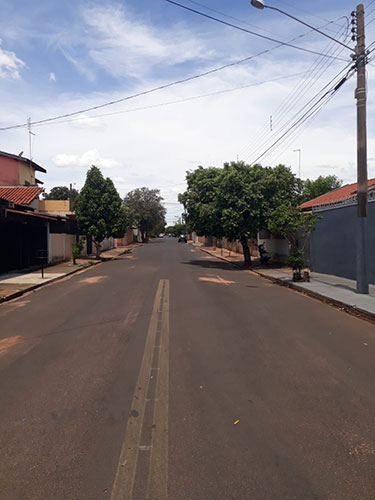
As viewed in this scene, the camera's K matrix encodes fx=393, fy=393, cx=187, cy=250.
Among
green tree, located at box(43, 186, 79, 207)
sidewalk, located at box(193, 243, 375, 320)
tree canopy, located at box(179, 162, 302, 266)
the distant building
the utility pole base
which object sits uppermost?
green tree, located at box(43, 186, 79, 207)

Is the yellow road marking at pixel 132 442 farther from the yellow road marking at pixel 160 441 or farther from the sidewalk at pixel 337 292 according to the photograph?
the sidewalk at pixel 337 292

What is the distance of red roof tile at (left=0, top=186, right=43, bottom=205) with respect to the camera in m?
22.5

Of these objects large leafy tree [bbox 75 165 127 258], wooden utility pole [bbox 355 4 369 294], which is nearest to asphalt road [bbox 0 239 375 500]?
wooden utility pole [bbox 355 4 369 294]

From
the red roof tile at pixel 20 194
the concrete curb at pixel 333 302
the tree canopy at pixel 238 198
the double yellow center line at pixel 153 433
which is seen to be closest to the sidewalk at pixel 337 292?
the concrete curb at pixel 333 302

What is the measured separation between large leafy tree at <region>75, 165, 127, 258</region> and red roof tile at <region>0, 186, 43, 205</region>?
472 centimetres

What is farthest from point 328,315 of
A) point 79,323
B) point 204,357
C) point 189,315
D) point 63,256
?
point 63,256

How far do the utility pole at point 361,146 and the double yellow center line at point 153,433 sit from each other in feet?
25.6

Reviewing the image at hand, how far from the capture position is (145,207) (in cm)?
6838

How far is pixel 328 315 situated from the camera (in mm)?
9445

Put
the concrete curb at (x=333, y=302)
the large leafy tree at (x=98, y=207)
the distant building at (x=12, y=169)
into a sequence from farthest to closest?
the distant building at (x=12, y=169)
the large leafy tree at (x=98, y=207)
the concrete curb at (x=333, y=302)

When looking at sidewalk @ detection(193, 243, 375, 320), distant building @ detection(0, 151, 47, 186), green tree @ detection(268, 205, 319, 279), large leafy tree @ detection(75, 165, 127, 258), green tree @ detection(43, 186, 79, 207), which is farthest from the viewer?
green tree @ detection(43, 186, 79, 207)

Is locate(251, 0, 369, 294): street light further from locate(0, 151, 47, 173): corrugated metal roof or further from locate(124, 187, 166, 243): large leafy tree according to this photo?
locate(124, 187, 166, 243): large leafy tree

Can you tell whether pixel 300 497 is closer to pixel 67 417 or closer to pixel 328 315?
pixel 67 417

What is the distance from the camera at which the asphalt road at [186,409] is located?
2926mm
